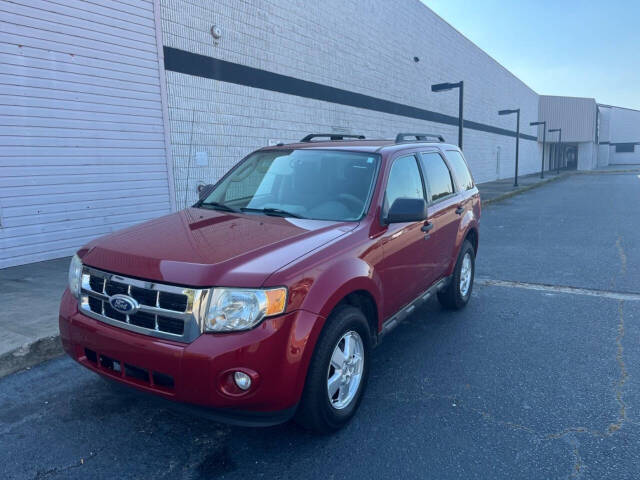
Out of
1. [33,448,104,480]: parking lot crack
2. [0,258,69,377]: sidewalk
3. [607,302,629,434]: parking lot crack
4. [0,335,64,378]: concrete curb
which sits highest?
[0,258,69,377]: sidewalk

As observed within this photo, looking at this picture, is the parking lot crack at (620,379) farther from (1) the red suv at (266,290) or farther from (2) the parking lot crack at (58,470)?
(2) the parking lot crack at (58,470)

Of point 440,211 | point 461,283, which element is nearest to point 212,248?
point 440,211

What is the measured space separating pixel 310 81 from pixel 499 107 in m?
27.0

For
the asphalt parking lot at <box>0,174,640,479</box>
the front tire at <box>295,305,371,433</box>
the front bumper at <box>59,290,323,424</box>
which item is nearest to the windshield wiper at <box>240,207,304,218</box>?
the front tire at <box>295,305,371,433</box>

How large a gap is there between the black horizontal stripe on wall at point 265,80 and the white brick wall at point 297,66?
14 centimetres

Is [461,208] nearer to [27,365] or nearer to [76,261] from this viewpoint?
[76,261]

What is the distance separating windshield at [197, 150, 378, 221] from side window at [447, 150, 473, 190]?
1856 millimetres

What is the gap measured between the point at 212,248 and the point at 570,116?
217 ft

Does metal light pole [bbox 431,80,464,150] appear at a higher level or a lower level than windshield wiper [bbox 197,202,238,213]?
higher

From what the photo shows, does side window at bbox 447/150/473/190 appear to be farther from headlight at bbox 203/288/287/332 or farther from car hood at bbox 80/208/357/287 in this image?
headlight at bbox 203/288/287/332

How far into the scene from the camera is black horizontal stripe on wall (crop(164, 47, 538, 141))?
946 cm

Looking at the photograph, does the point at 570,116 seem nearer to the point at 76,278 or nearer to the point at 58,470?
the point at 76,278

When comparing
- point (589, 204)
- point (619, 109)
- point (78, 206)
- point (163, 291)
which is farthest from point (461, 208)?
point (619, 109)

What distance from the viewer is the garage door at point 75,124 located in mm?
6848
